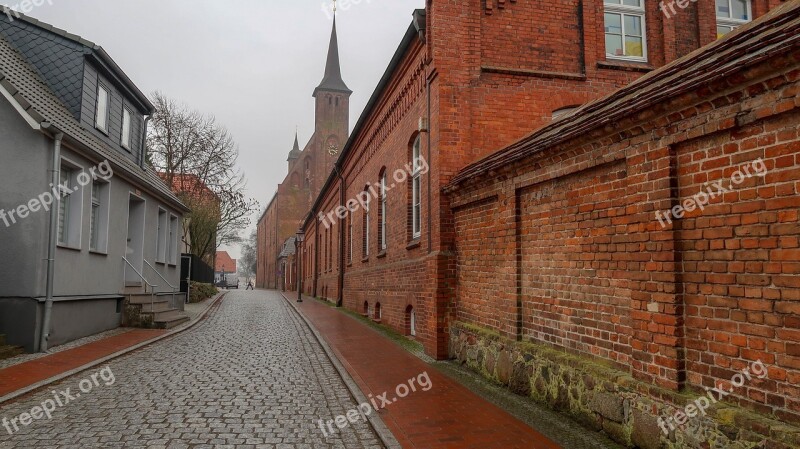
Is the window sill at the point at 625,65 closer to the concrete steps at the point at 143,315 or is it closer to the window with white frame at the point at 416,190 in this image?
the window with white frame at the point at 416,190

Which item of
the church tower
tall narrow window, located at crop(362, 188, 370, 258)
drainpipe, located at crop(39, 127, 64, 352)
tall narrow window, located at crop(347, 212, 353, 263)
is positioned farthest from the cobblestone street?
the church tower

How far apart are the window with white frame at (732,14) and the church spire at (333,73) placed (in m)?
56.0

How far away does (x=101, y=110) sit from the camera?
14.1m

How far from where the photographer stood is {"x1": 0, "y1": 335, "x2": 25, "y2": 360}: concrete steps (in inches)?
366

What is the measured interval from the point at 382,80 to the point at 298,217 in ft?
188

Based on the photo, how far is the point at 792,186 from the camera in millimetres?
3576

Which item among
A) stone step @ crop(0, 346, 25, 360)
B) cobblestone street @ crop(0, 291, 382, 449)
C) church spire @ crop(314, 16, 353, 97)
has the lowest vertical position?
cobblestone street @ crop(0, 291, 382, 449)

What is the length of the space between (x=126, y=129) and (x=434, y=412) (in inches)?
532

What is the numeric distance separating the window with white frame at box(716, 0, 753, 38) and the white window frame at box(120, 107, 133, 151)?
48.8ft

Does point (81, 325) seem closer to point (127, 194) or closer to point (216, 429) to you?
point (127, 194)

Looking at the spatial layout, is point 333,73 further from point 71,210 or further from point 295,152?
point 71,210

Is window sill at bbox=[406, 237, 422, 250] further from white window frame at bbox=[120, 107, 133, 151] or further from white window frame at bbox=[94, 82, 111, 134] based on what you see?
white window frame at bbox=[120, 107, 133, 151]

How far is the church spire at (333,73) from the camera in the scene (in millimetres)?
65125

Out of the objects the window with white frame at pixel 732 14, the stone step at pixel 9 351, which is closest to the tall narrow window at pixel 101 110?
the stone step at pixel 9 351
